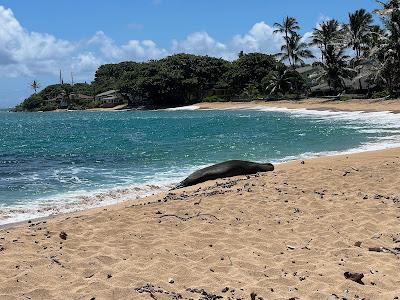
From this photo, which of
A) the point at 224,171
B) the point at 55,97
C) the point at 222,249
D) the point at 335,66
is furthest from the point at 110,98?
the point at 222,249

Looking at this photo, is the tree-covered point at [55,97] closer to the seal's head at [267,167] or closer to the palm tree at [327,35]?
the palm tree at [327,35]

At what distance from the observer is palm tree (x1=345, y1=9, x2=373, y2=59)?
206 ft

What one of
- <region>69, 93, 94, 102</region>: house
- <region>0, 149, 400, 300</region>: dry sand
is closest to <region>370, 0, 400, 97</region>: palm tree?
<region>0, 149, 400, 300</region>: dry sand

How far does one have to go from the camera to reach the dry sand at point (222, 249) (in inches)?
207

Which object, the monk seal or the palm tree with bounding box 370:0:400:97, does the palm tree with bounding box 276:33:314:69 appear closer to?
the palm tree with bounding box 370:0:400:97

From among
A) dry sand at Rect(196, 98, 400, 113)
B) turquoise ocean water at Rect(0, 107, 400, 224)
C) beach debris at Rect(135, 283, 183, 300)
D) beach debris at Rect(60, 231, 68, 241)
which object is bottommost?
turquoise ocean water at Rect(0, 107, 400, 224)

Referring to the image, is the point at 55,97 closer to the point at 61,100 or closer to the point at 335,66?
the point at 61,100

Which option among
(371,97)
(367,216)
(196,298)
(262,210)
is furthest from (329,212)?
(371,97)

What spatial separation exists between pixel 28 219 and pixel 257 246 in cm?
589

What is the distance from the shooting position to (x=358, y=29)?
63.8 metres

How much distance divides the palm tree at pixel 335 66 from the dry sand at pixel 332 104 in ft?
10.4

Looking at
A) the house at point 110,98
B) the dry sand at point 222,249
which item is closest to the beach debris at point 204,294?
the dry sand at point 222,249

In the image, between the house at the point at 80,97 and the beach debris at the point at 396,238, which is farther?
the house at the point at 80,97

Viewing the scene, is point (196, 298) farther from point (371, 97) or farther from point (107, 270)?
point (371, 97)
